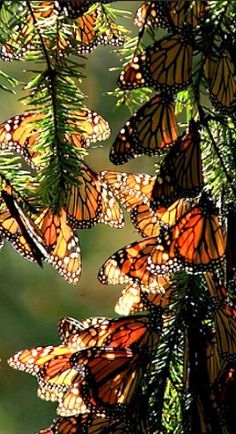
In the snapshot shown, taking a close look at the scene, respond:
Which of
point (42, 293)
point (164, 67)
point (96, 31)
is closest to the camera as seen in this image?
point (164, 67)

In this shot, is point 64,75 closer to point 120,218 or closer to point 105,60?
point 120,218

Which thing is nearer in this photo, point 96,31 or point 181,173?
point 181,173

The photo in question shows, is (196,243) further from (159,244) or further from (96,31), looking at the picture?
(96,31)

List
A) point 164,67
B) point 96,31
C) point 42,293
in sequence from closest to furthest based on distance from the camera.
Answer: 1. point 164,67
2. point 96,31
3. point 42,293

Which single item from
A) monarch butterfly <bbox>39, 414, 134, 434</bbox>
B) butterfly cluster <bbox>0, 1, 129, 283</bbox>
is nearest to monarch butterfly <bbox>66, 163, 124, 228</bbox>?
butterfly cluster <bbox>0, 1, 129, 283</bbox>

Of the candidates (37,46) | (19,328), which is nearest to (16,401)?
(19,328)

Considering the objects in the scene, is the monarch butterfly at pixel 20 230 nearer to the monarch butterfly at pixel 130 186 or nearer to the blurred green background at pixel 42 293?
the monarch butterfly at pixel 130 186

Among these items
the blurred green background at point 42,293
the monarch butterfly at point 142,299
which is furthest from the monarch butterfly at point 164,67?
the blurred green background at point 42,293

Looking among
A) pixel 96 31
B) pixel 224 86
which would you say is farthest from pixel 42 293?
pixel 224 86
